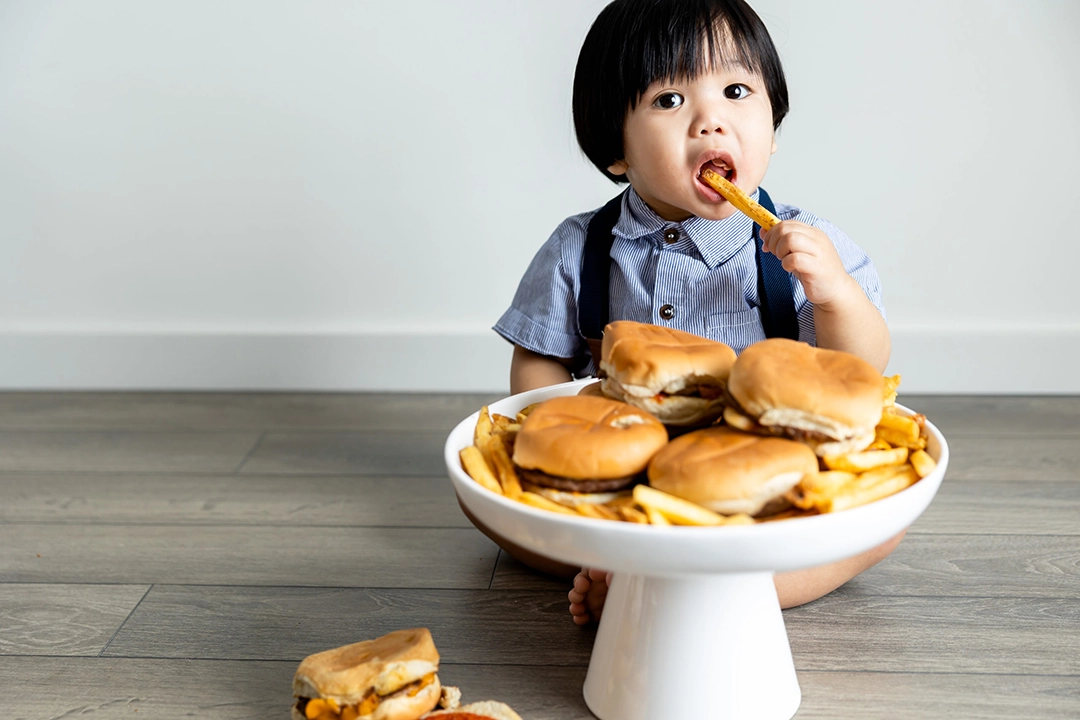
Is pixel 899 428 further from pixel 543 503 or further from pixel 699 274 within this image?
pixel 699 274

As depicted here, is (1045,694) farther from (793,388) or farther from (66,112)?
(66,112)

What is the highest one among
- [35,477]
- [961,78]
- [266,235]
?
[961,78]

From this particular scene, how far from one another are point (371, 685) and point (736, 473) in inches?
13.3

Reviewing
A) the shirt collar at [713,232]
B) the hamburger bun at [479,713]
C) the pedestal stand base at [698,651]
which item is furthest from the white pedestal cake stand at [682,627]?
the shirt collar at [713,232]

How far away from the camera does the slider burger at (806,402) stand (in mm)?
636

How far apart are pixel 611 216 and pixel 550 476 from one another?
0.61 meters

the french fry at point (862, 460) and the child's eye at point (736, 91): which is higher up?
the child's eye at point (736, 91)

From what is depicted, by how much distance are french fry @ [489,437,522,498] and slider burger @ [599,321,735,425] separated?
3.9 inches

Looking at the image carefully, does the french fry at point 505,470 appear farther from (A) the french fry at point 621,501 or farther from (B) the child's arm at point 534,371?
(B) the child's arm at point 534,371

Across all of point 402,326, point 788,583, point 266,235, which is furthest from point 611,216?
point 266,235

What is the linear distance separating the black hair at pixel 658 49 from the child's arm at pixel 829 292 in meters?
0.22

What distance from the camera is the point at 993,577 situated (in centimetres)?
108

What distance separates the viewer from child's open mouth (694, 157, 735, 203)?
103 cm

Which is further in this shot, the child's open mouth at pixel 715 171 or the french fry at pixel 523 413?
the child's open mouth at pixel 715 171
